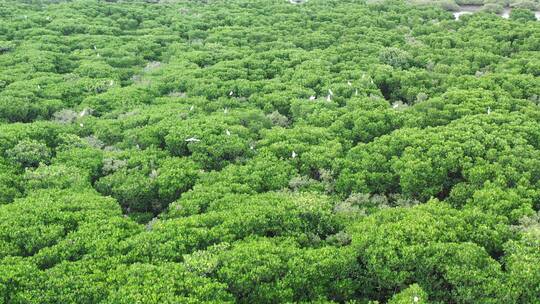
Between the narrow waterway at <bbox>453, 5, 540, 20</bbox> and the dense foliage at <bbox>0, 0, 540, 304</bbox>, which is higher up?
the narrow waterway at <bbox>453, 5, 540, 20</bbox>

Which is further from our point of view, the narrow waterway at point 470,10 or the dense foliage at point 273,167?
the narrow waterway at point 470,10

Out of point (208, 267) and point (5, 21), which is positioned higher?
point (5, 21)

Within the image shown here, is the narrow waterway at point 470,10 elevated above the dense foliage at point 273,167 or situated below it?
above

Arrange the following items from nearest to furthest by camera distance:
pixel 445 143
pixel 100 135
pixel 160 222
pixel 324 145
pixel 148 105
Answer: pixel 160 222 < pixel 445 143 < pixel 324 145 < pixel 100 135 < pixel 148 105

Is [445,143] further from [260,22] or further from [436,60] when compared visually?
[260,22]

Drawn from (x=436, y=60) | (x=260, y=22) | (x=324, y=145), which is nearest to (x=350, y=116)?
(x=324, y=145)

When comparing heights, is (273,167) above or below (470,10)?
below

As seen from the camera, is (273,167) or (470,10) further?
(470,10)

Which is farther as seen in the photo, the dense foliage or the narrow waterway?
the narrow waterway
